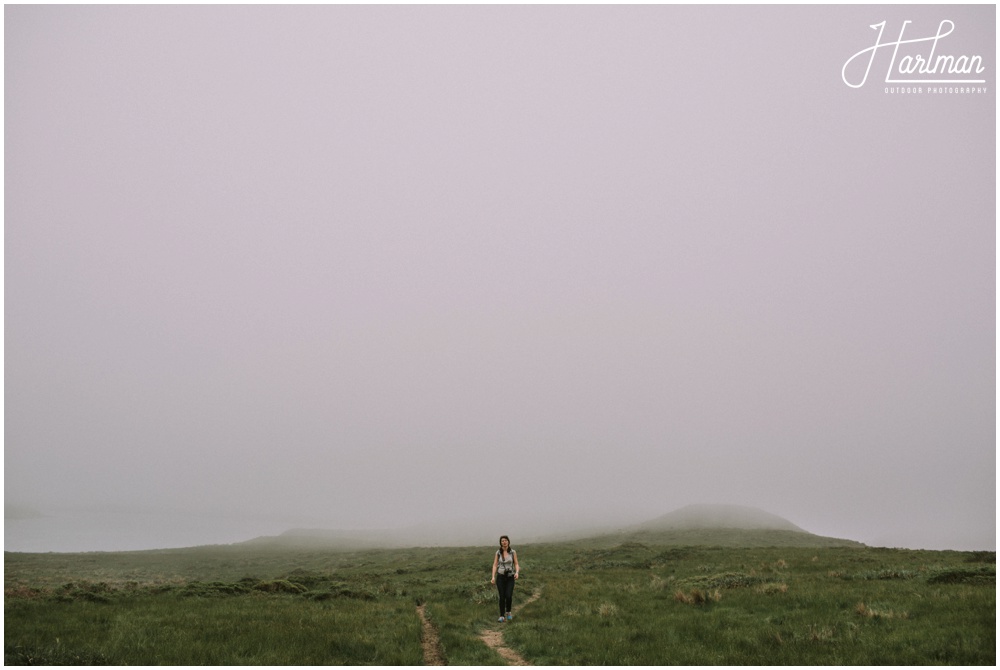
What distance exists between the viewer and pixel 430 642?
1535 centimetres

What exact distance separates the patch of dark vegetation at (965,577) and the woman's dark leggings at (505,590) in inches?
677

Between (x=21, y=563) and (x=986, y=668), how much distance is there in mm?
87671

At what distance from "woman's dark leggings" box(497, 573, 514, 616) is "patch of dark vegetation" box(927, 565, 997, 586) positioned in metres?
17.2

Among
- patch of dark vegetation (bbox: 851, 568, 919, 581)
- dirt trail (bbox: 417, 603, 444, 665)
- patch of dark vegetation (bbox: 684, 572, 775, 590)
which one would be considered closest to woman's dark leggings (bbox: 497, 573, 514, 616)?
dirt trail (bbox: 417, 603, 444, 665)

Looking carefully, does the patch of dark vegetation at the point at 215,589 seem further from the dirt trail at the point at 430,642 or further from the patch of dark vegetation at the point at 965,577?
the patch of dark vegetation at the point at 965,577

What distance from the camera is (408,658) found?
12.9 meters

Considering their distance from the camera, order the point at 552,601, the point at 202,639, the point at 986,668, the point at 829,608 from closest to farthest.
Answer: the point at 986,668 → the point at 202,639 → the point at 829,608 → the point at 552,601

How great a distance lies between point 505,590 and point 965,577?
61.5 ft

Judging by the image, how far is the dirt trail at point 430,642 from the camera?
13.3m

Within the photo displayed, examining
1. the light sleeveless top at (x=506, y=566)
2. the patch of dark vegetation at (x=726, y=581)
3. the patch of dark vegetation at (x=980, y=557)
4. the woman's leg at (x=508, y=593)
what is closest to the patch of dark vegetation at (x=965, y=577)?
the patch of dark vegetation at (x=726, y=581)

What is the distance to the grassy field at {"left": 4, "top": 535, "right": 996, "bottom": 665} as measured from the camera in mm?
12633

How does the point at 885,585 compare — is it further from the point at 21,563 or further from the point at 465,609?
the point at 21,563

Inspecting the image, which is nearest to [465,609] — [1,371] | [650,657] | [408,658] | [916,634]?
[408,658]

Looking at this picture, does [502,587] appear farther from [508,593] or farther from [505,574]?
[505,574]
